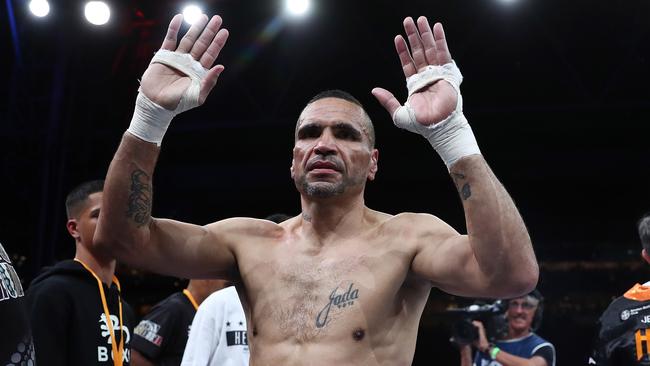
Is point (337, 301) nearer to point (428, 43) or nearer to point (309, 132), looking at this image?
point (309, 132)

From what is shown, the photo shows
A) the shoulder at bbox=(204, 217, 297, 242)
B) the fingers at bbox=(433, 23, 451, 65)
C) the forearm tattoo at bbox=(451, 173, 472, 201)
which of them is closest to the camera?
the forearm tattoo at bbox=(451, 173, 472, 201)

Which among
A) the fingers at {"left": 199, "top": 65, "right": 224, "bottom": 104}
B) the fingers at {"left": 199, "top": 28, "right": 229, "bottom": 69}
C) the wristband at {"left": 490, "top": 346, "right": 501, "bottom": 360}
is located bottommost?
the wristband at {"left": 490, "top": 346, "right": 501, "bottom": 360}

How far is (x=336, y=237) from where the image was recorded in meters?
2.27

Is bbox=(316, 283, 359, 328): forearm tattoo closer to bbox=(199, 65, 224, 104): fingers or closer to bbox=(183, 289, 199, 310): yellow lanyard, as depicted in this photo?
bbox=(199, 65, 224, 104): fingers

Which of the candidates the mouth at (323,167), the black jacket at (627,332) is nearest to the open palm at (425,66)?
the mouth at (323,167)

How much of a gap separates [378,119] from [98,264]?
561 centimetres

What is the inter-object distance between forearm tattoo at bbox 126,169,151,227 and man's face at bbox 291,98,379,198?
44 centimetres

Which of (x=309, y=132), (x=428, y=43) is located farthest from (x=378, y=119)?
(x=428, y=43)

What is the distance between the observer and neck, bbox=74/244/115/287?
3.12 meters

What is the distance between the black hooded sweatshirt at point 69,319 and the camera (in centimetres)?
279

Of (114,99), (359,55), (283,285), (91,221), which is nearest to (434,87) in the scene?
(283,285)

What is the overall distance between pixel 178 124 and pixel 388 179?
101 inches

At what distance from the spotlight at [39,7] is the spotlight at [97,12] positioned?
1.20 feet

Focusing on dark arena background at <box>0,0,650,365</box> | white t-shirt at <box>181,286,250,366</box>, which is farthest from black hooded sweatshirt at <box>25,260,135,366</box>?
dark arena background at <box>0,0,650,365</box>
